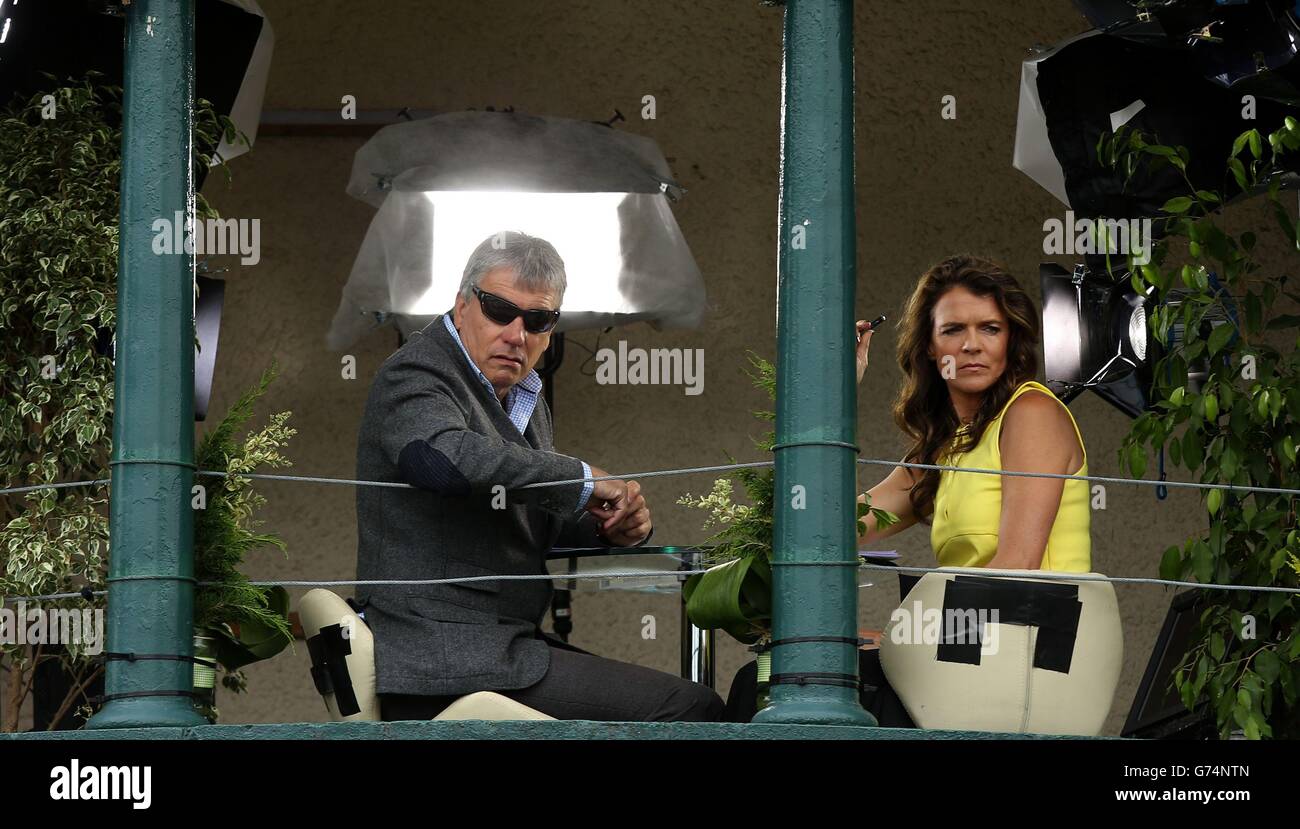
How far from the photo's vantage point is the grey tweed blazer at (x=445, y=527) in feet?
13.0

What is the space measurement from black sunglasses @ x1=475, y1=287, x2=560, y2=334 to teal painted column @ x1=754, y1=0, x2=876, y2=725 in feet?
2.07

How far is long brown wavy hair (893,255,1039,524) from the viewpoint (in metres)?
4.39

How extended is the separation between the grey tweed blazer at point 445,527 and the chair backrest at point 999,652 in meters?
0.68

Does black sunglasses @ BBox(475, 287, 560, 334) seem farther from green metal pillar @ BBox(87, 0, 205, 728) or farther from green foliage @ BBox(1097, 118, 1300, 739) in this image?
green foliage @ BBox(1097, 118, 1300, 739)

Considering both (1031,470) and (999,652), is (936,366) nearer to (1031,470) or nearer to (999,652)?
(1031,470)

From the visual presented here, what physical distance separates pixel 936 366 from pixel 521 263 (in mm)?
888

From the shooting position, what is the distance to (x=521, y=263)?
4320mm

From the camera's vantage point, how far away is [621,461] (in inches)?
272

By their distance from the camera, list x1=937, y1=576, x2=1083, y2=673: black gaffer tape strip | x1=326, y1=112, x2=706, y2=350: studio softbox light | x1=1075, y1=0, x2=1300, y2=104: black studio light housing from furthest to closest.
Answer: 1. x1=326, y1=112, x2=706, y2=350: studio softbox light
2. x1=1075, y1=0, x2=1300, y2=104: black studio light housing
3. x1=937, y1=576, x2=1083, y2=673: black gaffer tape strip

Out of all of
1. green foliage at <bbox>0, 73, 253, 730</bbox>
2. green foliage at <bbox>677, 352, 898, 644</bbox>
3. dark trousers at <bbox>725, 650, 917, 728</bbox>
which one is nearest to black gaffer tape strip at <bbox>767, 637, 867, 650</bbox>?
green foliage at <bbox>677, 352, 898, 644</bbox>

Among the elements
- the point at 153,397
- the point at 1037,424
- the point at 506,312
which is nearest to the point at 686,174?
the point at 506,312

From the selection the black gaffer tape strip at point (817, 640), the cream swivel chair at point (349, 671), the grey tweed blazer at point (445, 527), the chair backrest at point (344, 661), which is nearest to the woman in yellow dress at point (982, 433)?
the black gaffer tape strip at point (817, 640)

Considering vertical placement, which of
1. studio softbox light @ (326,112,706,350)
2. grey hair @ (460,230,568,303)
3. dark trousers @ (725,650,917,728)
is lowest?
dark trousers @ (725,650,917,728)

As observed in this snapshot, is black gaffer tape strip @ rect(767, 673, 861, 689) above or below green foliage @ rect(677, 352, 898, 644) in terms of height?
below
